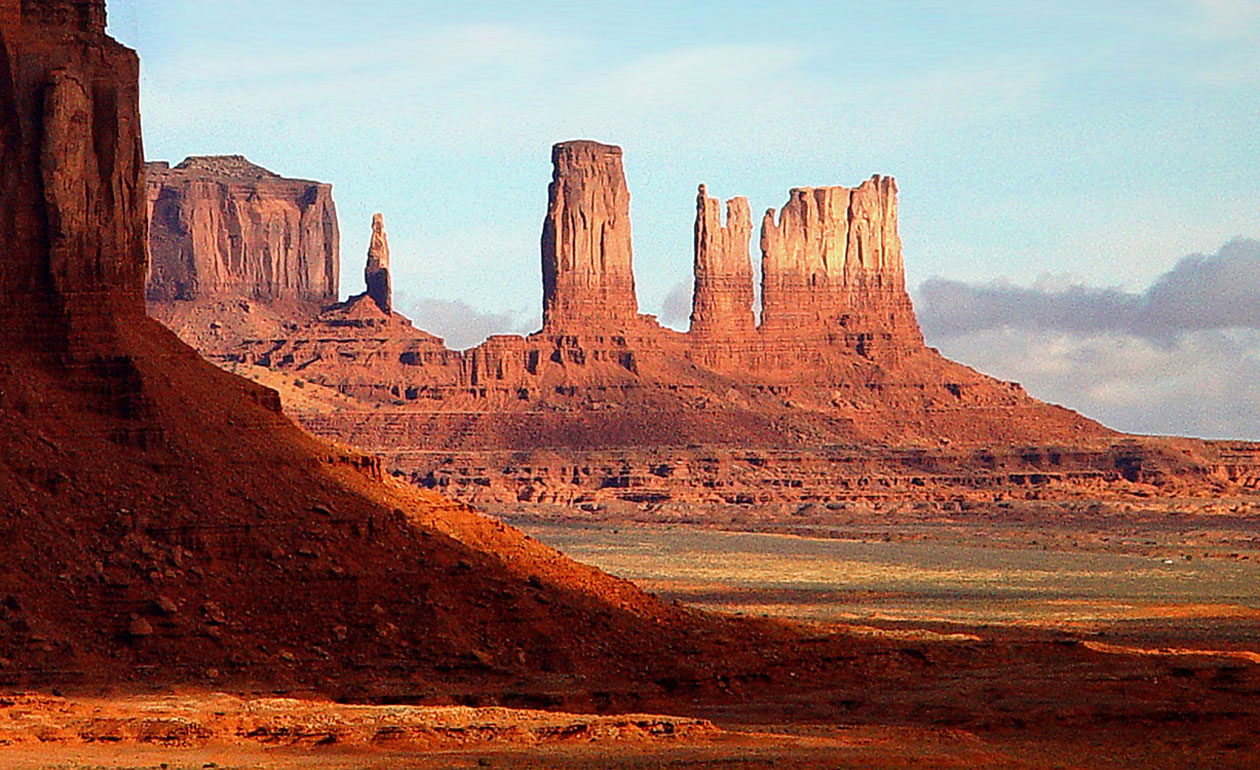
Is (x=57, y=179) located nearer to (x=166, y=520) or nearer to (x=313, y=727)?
(x=166, y=520)

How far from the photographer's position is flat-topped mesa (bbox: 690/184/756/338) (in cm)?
18025

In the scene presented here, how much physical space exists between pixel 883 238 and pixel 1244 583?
102977mm

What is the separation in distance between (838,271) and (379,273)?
3335 centimetres

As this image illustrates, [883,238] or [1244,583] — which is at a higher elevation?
[883,238]

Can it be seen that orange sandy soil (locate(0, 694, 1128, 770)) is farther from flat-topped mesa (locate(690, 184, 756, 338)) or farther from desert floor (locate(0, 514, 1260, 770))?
flat-topped mesa (locate(690, 184, 756, 338))

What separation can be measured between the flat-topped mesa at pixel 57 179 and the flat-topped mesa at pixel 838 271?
13768 centimetres

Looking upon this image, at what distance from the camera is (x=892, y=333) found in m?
184

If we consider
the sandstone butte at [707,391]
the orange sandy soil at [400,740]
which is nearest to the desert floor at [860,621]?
the orange sandy soil at [400,740]

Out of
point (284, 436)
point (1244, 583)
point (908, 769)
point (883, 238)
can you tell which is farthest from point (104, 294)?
point (883, 238)

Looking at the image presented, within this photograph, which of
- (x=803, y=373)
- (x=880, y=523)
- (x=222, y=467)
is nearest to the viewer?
(x=222, y=467)

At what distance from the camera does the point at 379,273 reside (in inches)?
7480

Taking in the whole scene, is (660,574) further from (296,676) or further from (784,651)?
(296,676)

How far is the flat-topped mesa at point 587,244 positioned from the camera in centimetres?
17650

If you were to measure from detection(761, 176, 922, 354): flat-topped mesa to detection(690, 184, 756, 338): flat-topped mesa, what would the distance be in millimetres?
1901
